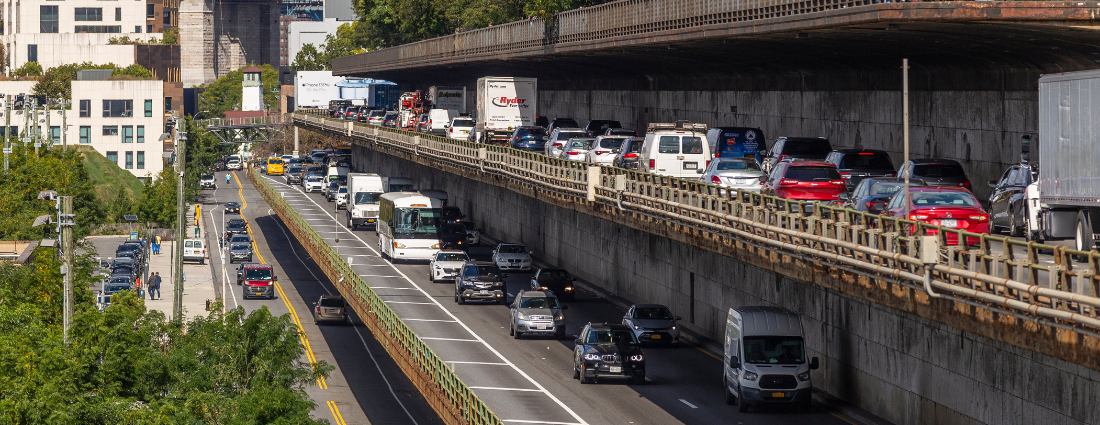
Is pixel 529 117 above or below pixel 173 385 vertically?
above

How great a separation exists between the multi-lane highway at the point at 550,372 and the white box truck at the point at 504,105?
29.6 feet

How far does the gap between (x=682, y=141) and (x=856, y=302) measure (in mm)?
11449

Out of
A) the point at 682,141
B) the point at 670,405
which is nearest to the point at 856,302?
the point at 670,405

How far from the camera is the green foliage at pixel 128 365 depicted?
1217 inches

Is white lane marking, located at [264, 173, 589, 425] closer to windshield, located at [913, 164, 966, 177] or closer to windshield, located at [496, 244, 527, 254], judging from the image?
windshield, located at [496, 244, 527, 254]

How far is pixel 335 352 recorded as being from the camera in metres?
59.5

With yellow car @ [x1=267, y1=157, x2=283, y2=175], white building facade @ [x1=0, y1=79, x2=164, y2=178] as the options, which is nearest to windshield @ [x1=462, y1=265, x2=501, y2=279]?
white building facade @ [x1=0, y1=79, x2=164, y2=178]

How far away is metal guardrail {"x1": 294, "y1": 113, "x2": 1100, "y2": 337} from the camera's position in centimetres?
1980

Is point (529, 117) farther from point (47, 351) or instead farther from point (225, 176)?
point (225, 176)

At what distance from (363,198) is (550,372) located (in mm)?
53038

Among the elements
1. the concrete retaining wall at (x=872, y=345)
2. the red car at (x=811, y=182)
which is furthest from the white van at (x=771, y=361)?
the red car at (x=811, y=182)

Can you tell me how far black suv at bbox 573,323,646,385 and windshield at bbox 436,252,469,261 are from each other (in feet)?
81.7

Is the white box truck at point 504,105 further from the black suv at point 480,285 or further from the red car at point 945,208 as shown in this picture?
the red car at point 945,208

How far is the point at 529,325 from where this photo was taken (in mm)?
48188
